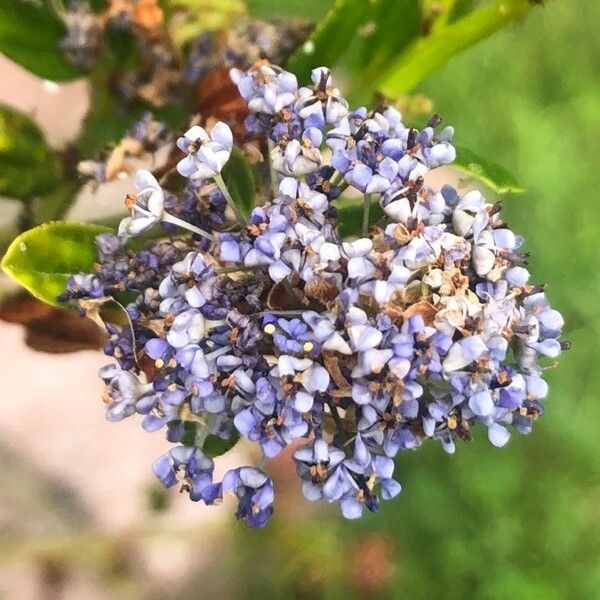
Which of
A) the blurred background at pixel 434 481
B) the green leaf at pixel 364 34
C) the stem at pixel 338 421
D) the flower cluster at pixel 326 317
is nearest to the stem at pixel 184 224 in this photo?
the flower cluster at pixel 326 317

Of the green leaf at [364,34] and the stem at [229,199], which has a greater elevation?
the green leaf at [364,34]

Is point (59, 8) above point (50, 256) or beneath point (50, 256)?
above

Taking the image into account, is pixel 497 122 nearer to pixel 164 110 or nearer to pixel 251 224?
pixel 164 110

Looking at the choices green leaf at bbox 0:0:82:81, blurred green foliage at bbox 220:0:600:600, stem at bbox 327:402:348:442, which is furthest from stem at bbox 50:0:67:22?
blurred green foliage at bbox 220:0:600:600

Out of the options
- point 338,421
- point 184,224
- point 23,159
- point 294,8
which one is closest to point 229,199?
point 184,224

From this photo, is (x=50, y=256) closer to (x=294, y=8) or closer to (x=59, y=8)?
(x=59, y=8)

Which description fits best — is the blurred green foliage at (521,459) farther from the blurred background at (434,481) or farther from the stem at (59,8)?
the stem at (59,8)

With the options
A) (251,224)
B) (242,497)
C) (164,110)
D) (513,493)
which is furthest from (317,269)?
(513,493)
